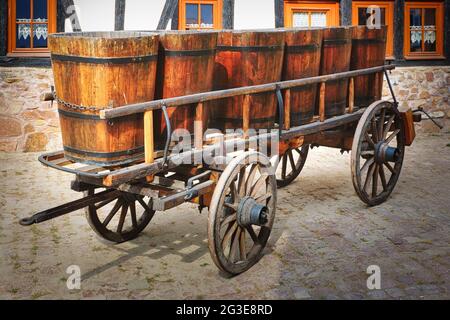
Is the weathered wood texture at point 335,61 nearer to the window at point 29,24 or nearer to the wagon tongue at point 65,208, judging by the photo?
the wagon tongue at point 65,208

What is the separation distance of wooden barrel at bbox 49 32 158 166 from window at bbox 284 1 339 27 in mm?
6255

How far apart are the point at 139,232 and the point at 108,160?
1568 mm

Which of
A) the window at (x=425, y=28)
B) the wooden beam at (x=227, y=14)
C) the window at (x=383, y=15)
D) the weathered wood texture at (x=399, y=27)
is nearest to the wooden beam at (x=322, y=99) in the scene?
the wooden beam at (x=227, y=14)

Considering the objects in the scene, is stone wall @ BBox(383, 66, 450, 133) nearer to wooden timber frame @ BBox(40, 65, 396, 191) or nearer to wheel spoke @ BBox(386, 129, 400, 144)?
wheel spoke @ BBox(386, 129, 400, 144)

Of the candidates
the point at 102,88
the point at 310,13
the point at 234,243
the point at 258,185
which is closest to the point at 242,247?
the point at 234,243

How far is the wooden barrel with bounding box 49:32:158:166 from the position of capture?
12.8ft

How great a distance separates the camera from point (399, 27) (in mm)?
10453

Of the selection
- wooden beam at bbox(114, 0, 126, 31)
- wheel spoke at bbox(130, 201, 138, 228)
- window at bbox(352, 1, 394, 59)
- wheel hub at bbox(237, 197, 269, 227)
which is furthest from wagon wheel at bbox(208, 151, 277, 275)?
window at bbox(352, 1, 394, 59)

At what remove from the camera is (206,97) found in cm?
432

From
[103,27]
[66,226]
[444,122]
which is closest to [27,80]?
[103,27]

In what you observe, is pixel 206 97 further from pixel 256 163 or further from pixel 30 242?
pixel 30 242

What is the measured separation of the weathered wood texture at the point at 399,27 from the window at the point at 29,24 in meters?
5.42

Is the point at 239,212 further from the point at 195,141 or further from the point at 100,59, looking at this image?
the point at 100,59

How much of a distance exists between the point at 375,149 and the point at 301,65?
4.31ft
